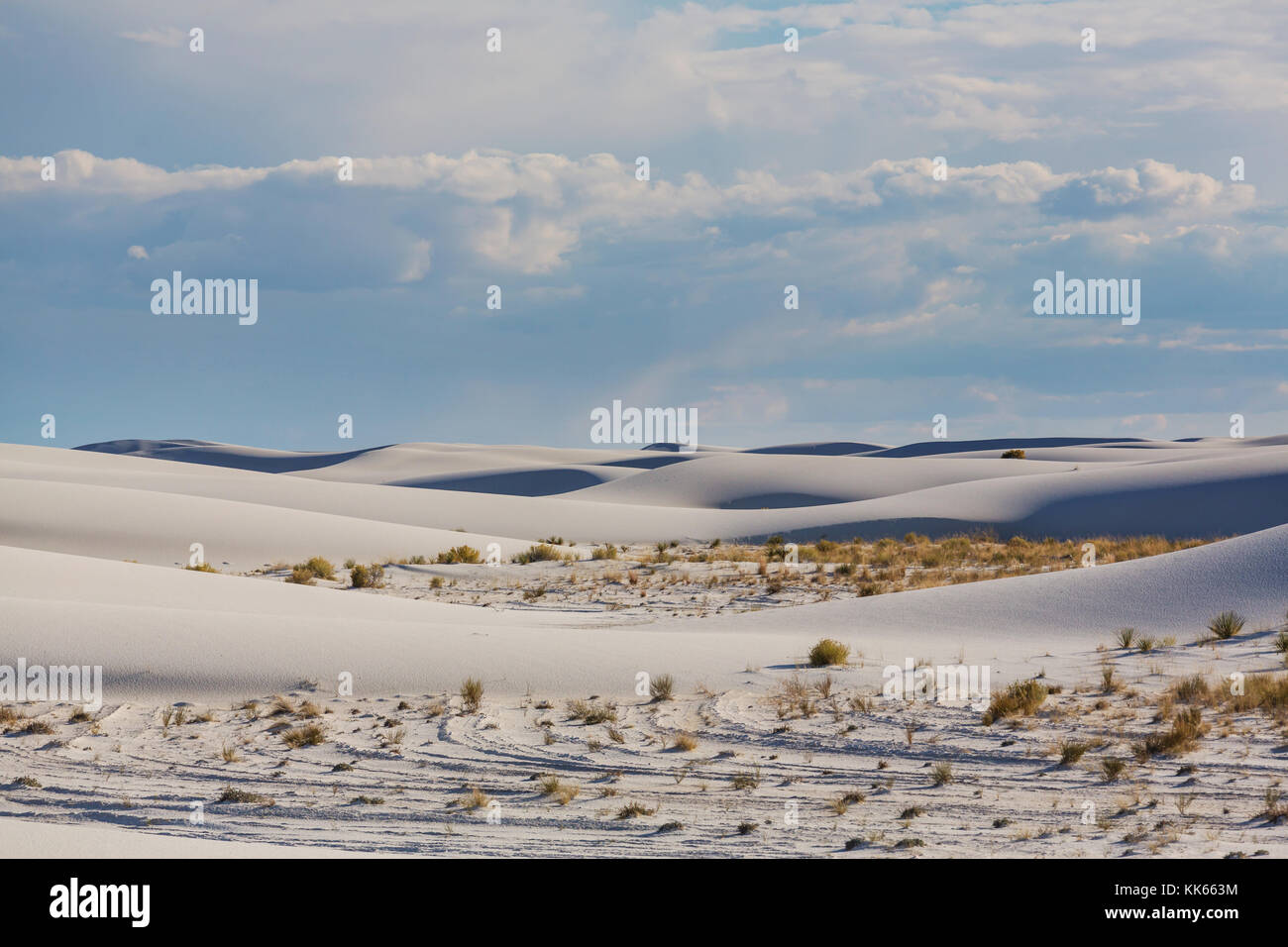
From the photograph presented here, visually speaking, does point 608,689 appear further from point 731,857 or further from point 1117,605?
point 1117,605

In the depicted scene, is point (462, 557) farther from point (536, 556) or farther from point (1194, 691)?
point (1194, 691)

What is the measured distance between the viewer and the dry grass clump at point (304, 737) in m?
9.98

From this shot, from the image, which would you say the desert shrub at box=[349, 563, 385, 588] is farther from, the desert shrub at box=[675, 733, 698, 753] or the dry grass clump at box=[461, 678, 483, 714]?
the desert shrub at box=[675, 733, 698, 753]

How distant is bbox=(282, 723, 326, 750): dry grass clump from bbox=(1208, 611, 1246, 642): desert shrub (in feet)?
36.9

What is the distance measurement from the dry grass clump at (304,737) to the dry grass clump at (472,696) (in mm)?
1550

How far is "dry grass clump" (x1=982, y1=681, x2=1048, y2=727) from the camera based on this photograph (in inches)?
407

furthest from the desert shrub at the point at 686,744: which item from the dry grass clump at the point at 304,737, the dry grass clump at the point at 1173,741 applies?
the dry grass clump at the point at 1173,741

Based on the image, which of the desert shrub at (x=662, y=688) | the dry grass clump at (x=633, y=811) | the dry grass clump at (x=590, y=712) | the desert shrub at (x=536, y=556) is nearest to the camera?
the dry grass clump at (x=633, y=811)

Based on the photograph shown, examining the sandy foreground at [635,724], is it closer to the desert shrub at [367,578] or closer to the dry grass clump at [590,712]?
the dry grass clump at [590,712]

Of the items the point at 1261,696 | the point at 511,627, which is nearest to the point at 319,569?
the point at 511,627

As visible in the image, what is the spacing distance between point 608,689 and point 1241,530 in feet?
116

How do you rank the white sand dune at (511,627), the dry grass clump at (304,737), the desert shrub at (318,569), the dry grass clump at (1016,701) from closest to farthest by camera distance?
the dry grass clump at (304,737), the dry grass clump at (1016,701), the white sand dune at (511,627), the desert shrub at (318,569)

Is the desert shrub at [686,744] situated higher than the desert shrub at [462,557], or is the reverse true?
the desert shrub at [462,557]
